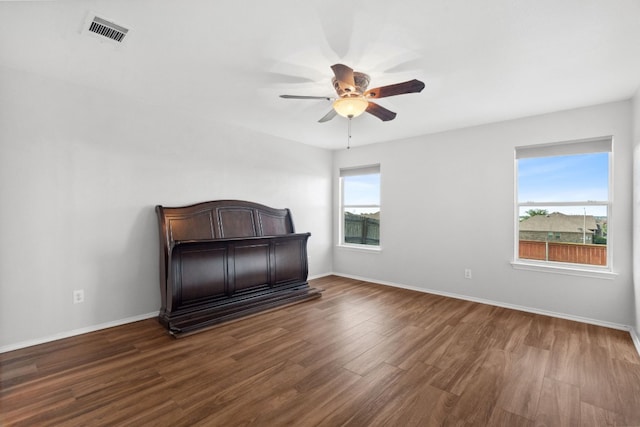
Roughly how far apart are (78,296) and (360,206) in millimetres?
4095

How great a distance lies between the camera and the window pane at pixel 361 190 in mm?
5238

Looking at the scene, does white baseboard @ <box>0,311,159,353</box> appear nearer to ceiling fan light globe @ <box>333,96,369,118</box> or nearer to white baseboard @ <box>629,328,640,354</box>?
ceiling fan light globe @ <box>333,96,369,118</box>

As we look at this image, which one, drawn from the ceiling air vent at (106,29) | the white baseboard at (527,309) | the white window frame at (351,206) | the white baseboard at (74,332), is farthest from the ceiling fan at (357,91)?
the white baseboard at (527,309)

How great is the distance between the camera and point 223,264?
3457 mm

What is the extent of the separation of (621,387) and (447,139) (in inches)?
125

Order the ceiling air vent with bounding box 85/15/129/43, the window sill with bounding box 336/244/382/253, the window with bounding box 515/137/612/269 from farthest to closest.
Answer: the window sill with bounding box 336/244/382/253
the window with bounding box 515/137/612/269
the ceiling air vent with bounding box 85/15/129/43

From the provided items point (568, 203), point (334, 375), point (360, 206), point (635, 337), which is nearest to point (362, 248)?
point (360, 206)

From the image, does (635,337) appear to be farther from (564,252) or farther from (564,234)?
(564,234)

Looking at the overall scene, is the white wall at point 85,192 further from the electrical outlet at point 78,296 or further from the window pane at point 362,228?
the window pane at point 362,228

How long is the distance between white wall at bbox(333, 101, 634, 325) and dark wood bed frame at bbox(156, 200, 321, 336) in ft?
5.12

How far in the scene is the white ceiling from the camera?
1.78 metres

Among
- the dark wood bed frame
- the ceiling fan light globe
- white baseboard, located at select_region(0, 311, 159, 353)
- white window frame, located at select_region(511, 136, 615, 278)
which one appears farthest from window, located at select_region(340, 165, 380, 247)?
white baseboard, located at select_region(0, 311, 159, 353)

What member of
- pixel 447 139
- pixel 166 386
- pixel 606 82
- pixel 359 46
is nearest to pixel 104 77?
pixel 359 46

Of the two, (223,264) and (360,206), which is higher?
(360,206)
